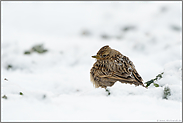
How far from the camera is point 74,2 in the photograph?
1195cm

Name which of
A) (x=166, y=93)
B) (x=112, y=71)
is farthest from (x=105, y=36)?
(x=166, y=93)

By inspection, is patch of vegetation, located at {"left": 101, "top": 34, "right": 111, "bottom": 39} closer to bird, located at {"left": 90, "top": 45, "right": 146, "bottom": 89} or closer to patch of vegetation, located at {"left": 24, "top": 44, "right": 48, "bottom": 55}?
patch of vegetation, located at {"left": 24, "top": 44, "right": 48, "bottom": 55}

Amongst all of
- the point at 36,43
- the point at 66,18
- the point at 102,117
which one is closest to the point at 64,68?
the point at 36,43

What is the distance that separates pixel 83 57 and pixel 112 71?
3256 millimetres

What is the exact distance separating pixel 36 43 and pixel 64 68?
203 cm

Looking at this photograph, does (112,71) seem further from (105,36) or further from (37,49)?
(105,36)

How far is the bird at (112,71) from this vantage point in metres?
4.88

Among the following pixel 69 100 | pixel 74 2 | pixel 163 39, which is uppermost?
pixel 74 2

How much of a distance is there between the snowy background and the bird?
1.22 ft

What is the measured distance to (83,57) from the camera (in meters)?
8.27

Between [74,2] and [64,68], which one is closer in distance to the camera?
[64,68]

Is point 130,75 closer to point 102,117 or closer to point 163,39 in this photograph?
point 102,117

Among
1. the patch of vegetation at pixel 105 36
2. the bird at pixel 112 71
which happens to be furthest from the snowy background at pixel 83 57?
the bird at pixel 112 71

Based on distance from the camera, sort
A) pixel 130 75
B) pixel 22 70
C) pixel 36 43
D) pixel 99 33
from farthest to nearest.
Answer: pixel 99 33 < pixel 36 43 < pixel 22 70 < pixel 130 75
